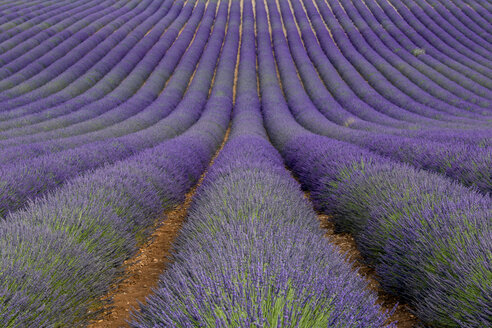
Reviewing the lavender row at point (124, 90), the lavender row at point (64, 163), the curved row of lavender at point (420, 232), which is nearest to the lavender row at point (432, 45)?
the lavender row at point (64, 163)

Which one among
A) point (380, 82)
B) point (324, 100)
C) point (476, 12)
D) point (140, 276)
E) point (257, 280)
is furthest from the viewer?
point (476, 12)

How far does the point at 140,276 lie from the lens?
11.3 feet

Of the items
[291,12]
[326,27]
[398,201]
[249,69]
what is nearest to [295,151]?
[398,201]

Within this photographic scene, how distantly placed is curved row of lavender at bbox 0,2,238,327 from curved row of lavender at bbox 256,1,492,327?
237 centimetres

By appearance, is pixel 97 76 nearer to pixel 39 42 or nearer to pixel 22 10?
pixel 39 42

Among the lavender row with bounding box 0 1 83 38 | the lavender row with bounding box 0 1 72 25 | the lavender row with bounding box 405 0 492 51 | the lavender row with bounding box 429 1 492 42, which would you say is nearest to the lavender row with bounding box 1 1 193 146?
the lavender row with bounding box 0 1 83 38

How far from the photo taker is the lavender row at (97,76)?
11.7 meters

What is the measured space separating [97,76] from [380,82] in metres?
16.1

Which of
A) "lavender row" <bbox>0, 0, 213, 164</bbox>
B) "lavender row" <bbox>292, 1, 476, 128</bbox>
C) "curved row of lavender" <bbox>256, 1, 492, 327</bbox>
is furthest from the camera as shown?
"lavender row" <bbox>292, 1, 476, 128</bbox>

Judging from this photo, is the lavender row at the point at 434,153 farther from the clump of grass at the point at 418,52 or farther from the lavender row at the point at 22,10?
the lavender row at the point at 22,10

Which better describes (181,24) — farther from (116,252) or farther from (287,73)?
(116,252)

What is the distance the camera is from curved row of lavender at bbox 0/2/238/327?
2045 mm

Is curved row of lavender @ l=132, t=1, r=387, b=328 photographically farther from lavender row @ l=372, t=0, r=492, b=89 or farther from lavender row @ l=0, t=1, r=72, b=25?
lavender row @ l=0, t=1, r=72, b=25

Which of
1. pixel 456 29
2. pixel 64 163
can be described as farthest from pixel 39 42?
pixel 456 29
